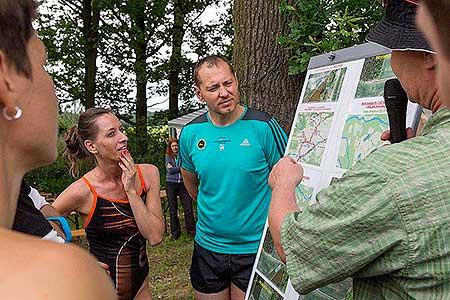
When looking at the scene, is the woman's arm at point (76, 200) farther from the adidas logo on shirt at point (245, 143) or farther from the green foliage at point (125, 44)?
the green foliage at point (125, 44)

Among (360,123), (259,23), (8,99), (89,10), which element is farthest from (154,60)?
(8,99)

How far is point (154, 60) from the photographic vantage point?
702 inches

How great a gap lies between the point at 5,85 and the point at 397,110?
154cm

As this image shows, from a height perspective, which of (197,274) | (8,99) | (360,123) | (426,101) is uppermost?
(8,99)

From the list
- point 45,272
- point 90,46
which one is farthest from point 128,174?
point 90,46

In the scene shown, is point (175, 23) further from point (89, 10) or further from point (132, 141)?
point (132, 141)

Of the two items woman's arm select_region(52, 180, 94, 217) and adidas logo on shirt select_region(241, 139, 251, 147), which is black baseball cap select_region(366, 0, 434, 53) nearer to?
adidas logo on shirt select_region(241, 139, 251, 147)

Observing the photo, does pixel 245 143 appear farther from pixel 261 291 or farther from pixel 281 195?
pixel 281 195

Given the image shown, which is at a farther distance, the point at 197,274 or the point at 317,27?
the point at 317,27

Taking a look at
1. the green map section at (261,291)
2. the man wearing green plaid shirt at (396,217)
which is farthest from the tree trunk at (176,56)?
the man wearing green plaid shirt at (396,217)

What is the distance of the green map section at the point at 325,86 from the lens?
8.63ft

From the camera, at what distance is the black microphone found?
6.63 feet

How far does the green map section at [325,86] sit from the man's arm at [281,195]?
0.56m

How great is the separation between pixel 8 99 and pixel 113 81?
17.8 meters
